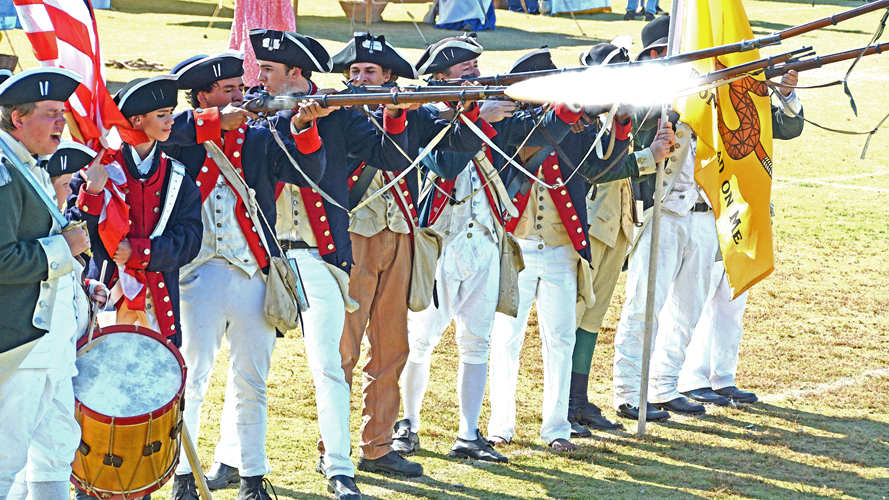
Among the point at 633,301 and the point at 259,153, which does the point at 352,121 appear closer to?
the point at 259,153

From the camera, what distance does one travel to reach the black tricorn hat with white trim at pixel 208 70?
547 cm

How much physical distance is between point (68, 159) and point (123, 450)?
49.1 inches

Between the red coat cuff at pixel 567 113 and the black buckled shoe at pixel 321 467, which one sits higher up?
the red coat cuff at pixel 567 113

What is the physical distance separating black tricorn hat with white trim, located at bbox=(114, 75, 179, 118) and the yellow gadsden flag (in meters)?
3.34

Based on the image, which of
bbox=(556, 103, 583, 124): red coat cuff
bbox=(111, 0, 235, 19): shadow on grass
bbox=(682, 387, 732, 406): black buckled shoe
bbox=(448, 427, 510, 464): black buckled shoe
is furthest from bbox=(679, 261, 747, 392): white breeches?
bbox=(111, 0, 235, 19): shadow on grass

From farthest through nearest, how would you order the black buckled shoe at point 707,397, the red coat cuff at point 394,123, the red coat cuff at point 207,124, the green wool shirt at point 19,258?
the black buckled shoe at point 707,397 → the red coat cuff at point 394,123 → the red coat cuff at point 207,124 → the green wool shirt at point 19,258

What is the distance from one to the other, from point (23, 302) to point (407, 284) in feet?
8.37

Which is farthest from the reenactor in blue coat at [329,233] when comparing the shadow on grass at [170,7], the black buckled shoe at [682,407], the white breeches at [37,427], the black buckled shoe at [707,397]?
the shadow on grass at [170,7]

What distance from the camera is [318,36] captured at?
909 inches

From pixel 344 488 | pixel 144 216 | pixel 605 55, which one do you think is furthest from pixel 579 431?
pixel 144 216

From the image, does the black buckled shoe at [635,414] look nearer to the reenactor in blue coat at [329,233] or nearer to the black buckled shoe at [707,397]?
the black buckled shoe at [707,397]

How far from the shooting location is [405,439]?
6770 millimetres

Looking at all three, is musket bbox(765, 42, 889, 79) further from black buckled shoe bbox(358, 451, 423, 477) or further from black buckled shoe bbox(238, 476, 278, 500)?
black buckled shoe bbox(238, 476, 278, 500)

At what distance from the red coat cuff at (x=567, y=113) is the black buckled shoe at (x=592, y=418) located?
2.29m
